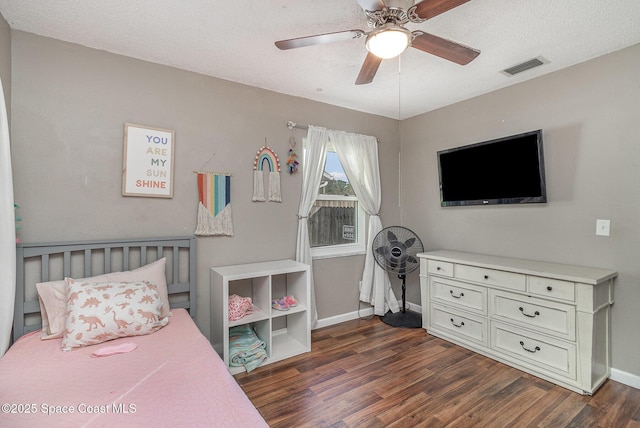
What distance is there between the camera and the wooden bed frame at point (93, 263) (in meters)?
1.92

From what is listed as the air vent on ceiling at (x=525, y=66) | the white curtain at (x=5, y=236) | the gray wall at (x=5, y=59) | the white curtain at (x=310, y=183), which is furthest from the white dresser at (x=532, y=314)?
the gray wall at (x=5, y=59)

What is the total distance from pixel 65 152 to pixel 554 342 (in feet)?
12.2

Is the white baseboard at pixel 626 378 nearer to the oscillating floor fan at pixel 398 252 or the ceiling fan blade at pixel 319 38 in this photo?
the oscillating floor fan at pixel 398 252

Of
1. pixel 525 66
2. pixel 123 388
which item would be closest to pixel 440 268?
pixel 525 66

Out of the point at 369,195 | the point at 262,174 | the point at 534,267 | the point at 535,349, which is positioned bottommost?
the point at 535,349

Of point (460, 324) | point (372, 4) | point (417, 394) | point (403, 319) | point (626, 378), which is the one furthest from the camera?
point (403, 319)

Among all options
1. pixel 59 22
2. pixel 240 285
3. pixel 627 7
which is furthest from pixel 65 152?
pixel 627 7

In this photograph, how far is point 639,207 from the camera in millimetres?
2139

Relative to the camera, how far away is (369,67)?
1.97 meters

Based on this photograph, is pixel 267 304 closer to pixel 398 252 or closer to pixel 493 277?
pixel 398 252

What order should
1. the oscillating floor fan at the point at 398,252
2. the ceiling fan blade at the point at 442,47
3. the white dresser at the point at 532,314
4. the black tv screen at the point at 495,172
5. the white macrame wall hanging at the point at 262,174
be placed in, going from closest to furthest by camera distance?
1. the ceiling fan blade at the point at 442,47
2. the white dresser at the point at 532,314
3. the black tv screen at the point at 495,172
4. the white macrame wall hanging at the point at 262,174
5. the oscillating floor fan at the point at 398,252

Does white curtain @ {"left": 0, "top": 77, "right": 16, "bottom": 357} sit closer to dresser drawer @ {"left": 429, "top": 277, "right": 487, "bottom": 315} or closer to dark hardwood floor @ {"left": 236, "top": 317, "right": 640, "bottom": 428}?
dark hardwood floor @ {"left": 236, "top": 317, "right": 640, "bottom": 428}

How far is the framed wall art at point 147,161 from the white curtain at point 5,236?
2.29 ft

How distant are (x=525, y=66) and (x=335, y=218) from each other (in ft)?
7.23
